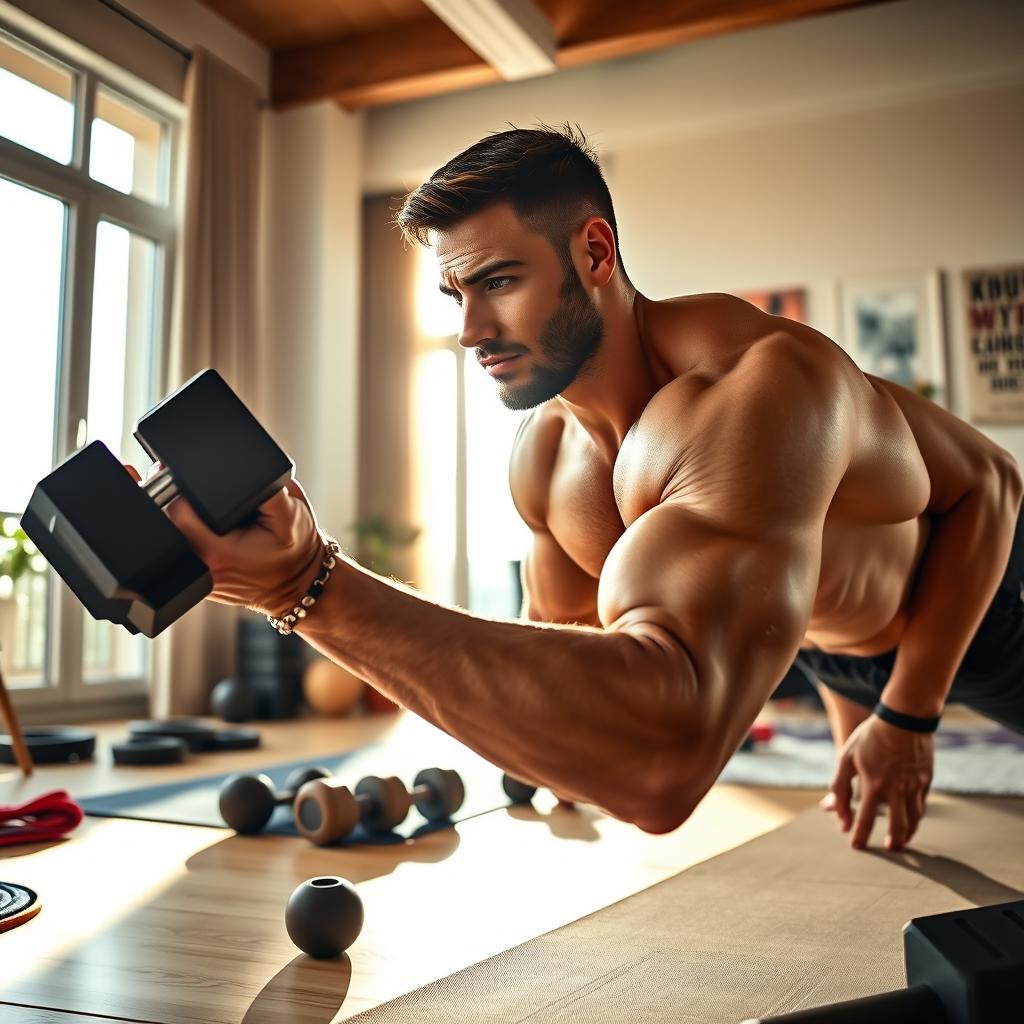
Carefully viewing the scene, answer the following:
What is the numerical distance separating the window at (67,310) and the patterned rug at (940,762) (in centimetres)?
267

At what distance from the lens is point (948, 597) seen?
1561 millimetres

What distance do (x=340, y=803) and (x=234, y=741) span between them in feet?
5.24

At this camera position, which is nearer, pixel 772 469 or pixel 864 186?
pixel 772 469

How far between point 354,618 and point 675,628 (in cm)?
26

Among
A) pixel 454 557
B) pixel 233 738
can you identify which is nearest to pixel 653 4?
pixel 454 557

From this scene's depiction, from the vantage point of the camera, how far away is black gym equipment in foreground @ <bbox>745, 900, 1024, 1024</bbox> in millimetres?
777

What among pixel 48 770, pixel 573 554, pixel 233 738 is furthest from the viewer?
pixel 233 738

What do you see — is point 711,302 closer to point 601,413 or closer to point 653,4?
point 601,413

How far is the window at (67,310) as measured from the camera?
4.09m

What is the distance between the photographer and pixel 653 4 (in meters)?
4.71

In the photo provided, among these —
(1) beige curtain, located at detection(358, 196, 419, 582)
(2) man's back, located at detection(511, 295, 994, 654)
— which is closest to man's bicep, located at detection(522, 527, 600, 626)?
(2) man's back, located at detection(511, 295, 994, 654)

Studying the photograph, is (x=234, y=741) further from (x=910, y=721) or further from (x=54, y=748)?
(x=910, y=721)

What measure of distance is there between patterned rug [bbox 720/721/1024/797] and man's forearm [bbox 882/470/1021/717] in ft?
1.67

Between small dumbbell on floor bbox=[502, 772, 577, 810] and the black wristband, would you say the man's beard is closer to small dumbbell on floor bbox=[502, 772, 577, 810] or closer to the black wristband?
the black wristband
